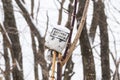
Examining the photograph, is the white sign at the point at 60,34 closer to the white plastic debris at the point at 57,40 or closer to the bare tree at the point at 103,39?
the white plastic debris at the point at 57,40


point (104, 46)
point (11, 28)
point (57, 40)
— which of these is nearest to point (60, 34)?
point (57, 40)

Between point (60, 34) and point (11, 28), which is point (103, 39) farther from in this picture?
point (60, 34)

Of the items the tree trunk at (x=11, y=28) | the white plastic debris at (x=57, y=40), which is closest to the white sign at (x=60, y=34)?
the white plastic debris at (x=57, y=40)

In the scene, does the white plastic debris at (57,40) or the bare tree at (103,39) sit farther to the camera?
the bare tree at (103,39)

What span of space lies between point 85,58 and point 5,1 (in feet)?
3.09

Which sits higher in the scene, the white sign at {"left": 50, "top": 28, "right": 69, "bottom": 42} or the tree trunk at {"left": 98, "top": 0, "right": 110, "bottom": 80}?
the white sign at {"left": 50, "top": 28, "right": 69, "bottom": 42}

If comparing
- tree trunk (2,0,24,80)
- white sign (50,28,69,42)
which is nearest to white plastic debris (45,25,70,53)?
white sign (50,28,69,42)

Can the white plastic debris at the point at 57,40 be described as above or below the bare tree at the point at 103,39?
above

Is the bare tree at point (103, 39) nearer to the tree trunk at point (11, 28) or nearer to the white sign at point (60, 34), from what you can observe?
the tree trunk at point (11, 28)

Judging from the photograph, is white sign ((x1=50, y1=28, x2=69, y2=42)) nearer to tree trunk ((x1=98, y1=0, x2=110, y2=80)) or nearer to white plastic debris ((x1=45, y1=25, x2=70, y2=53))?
white plastic debris ((x1=45, y1=25, x2=70, y2=53))

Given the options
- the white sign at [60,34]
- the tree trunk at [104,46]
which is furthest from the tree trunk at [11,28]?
the white sign at [60,34]

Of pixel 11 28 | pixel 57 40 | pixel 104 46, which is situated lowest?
pixel 104 46

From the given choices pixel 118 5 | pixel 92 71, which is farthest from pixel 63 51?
pixel 118 5

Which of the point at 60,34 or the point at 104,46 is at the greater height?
the point at 60,34
